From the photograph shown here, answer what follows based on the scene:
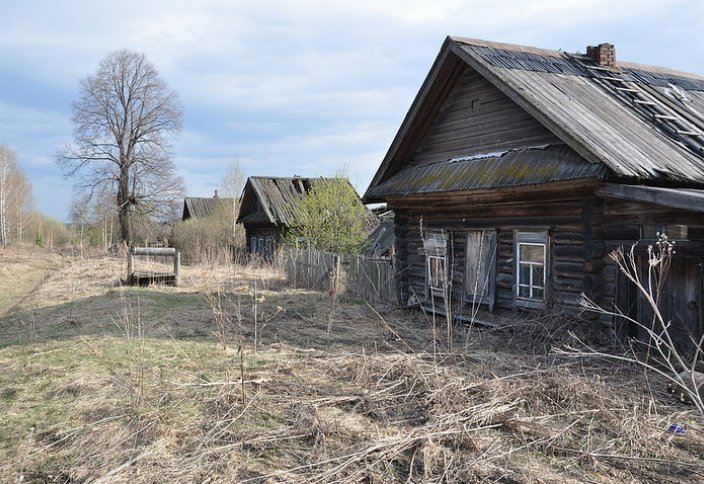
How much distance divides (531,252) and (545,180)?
5.74ft

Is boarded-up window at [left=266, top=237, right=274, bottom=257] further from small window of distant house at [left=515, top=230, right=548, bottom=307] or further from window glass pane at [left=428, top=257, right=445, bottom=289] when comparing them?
small window of distant house at [left=515, top=230, right=548, bottom=307]

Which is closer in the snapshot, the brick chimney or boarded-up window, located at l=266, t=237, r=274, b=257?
the brick chimney

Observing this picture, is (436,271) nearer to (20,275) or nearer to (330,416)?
(330,416)

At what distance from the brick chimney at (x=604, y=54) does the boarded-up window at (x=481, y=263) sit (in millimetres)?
4855

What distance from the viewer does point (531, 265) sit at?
33.8 feet

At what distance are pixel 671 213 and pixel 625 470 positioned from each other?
182 inches

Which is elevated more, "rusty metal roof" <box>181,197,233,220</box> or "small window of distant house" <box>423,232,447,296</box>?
"rusty metal roof" <box>181,197,233,220</box>

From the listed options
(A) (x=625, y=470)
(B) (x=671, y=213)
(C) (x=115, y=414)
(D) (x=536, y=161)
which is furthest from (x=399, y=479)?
(D) (x=536, y=161)

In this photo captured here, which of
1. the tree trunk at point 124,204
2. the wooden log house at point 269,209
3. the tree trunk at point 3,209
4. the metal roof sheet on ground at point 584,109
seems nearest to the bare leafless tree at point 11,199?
the tree trunk at point 3,209

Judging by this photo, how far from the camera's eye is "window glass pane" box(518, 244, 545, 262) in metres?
10.1

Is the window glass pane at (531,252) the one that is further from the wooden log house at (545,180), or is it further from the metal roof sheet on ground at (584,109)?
the metal roof sheet on ground at (584,109)

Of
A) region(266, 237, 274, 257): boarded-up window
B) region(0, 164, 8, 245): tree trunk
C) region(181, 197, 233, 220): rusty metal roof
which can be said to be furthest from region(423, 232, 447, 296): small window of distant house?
region(0, 164, 8, 245): tree trunk

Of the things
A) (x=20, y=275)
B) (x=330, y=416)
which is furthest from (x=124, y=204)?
(x=330, y=416)

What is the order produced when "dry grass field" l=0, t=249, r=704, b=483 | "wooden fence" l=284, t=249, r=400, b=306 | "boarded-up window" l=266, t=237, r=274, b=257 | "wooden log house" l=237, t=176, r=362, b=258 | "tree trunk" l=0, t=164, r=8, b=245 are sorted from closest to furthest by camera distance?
"dry grass field" l=0, t=249, r=704, b=483 < "wooden fence" l=284, t=249, r=400, b=306 < "wooden log house" l=237, t=176, r=362, b=258 < "boarded-up window" l=266, t=237, r=274, b=257 < "tree trunk" l=0, t=164, r=8, b=245
